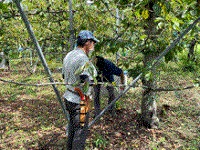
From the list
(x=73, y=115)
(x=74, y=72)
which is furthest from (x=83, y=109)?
(x=74, y=72)

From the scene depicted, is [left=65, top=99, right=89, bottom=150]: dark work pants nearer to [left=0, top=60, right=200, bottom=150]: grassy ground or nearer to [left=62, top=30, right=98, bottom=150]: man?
[left=62, top=30, right=98, bottom=150]: man

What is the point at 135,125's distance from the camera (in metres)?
5.27

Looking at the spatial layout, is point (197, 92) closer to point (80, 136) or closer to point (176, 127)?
point (176, 127)

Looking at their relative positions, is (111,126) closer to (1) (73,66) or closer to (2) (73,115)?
(2) (73,115)

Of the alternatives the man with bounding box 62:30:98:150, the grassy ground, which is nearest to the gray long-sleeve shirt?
the man with bounding box 62:30:98:150

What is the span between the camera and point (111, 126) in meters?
5.25

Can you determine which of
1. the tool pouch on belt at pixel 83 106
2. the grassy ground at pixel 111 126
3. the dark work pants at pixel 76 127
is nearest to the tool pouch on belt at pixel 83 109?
the tool pouch on belt at pixel 83 106

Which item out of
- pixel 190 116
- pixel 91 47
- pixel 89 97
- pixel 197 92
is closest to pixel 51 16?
pixel 91 47

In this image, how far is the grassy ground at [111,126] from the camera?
14.8ft

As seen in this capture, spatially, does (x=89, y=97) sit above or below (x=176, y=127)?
above

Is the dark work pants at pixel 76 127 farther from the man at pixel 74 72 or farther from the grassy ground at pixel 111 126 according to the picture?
the grassy ground at pixel 111 126

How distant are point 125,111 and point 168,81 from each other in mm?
4197

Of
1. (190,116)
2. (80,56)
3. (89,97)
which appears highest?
(80,56)

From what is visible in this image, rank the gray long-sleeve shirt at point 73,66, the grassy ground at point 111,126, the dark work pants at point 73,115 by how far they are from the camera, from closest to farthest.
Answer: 1. the gray long-sleeve shirt at point 73,66
2. the dark work pants at point 73,115
3. the grassy ground at point 111,126
